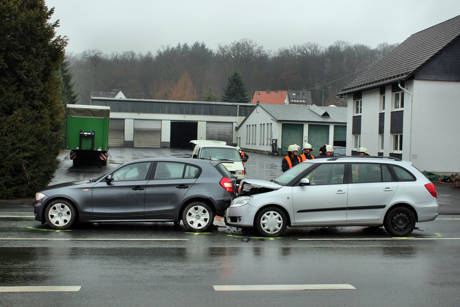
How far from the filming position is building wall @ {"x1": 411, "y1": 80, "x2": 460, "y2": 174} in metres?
26.9

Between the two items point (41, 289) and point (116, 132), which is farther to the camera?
point (116, 132)

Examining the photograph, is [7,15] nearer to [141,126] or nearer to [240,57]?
[141,126]

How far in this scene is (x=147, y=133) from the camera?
62969 millimetres

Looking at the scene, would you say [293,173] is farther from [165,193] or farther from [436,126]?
[436,126]

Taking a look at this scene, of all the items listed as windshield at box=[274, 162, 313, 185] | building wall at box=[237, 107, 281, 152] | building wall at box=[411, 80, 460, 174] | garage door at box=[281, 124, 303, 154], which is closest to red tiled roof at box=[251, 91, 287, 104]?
building wall at box=[237, 107, 281, 152]

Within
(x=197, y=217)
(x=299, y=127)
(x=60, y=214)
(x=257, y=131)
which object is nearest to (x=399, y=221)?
(x=197, y=217)

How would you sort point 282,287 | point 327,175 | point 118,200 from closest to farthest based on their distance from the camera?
point 282,287 < point 118,200 < point 327,175

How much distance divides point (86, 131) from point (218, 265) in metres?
22.6

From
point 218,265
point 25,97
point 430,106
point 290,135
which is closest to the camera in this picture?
point 218,265

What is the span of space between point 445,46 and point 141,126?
4288cm

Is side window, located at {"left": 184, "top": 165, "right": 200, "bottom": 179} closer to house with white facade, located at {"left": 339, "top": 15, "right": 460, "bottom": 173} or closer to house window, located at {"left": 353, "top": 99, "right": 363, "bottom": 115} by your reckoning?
house with white facade, located at {"left": 339, "top": 15, "right": 460, "bottom": 173}

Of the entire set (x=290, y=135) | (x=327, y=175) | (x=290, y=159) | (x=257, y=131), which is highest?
(x=257, y=131)

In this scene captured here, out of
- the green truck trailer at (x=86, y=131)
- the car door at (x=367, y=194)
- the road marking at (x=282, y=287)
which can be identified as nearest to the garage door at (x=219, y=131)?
the green truck trailer at (x=86, y=131)

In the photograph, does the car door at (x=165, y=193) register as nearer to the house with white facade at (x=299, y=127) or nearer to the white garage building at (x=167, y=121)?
the house with white facade at (x=299, y=127)
